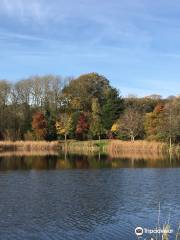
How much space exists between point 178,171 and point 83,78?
49588 mm

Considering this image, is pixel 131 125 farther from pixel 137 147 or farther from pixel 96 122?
pixel 96 122

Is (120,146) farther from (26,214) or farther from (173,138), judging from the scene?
(26,214)

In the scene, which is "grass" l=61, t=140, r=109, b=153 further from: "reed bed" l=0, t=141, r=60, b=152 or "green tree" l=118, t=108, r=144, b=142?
"green tree" l=118, t=108, r=144, b=142

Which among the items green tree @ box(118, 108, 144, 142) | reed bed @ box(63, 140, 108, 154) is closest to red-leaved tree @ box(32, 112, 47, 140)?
reed bed @ box(63, 140, 108, 154)

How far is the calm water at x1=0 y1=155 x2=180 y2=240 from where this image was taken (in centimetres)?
1780

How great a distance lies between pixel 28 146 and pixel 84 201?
4285 centimetres

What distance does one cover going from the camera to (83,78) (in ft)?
279

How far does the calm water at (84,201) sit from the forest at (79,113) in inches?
952

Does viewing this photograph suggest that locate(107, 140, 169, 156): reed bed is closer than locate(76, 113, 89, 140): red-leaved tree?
Yes

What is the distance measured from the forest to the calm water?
24193 mm

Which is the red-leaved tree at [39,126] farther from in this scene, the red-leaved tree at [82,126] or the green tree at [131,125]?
the green tree at [131,125]

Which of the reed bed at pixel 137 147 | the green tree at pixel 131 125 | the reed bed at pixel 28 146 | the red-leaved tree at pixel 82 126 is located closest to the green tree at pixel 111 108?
the red-leaved tree at pixel 82 126

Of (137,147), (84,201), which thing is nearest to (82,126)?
(137,147)

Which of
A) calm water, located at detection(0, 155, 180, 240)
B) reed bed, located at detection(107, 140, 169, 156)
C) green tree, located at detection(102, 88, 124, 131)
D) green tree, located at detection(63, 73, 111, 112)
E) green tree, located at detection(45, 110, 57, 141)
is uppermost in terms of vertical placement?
green tree, located at detection(63, 73, 111, 112)
